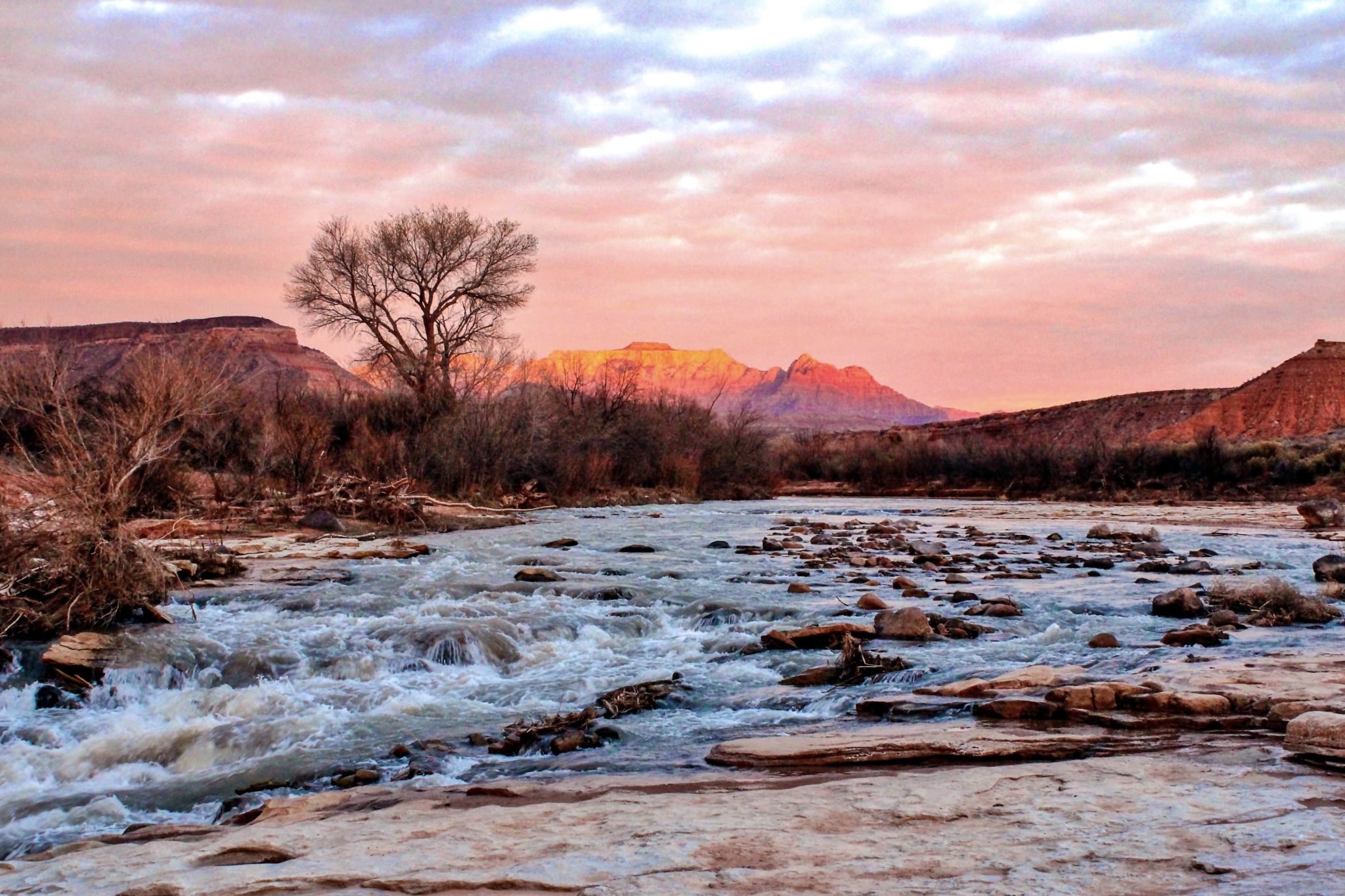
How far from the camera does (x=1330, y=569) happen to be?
11.2 metres

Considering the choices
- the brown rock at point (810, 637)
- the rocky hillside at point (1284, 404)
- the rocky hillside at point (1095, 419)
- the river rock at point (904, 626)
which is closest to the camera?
the brown rock at point (810, 637)

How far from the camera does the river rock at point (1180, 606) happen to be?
9.12 metres

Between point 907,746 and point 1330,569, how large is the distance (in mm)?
9251

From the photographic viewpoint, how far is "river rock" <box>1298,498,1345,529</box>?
62.7ft

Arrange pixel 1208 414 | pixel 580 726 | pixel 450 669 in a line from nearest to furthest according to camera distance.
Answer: pixel 580 726 < pixel 450 669 < pixel 1208 414

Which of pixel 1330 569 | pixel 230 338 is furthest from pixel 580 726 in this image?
pixel 230 338

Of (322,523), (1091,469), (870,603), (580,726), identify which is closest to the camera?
(580,726)

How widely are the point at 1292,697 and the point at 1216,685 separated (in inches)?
17.8

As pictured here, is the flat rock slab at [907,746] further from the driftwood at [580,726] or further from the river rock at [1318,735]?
the driftwood at [580,726]

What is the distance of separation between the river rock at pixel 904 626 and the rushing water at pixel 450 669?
26 cm

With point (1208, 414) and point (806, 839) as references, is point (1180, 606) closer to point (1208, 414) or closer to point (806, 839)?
point (806, 839)

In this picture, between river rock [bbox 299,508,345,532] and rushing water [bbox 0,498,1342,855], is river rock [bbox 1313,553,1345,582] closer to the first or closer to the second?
rushing water [bbox 0,498,1342,855]

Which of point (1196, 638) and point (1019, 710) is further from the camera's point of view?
point (1196, 638)

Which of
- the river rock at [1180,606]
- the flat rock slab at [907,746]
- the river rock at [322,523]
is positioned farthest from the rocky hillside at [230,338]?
→ the flat rock slab at [907,746]
